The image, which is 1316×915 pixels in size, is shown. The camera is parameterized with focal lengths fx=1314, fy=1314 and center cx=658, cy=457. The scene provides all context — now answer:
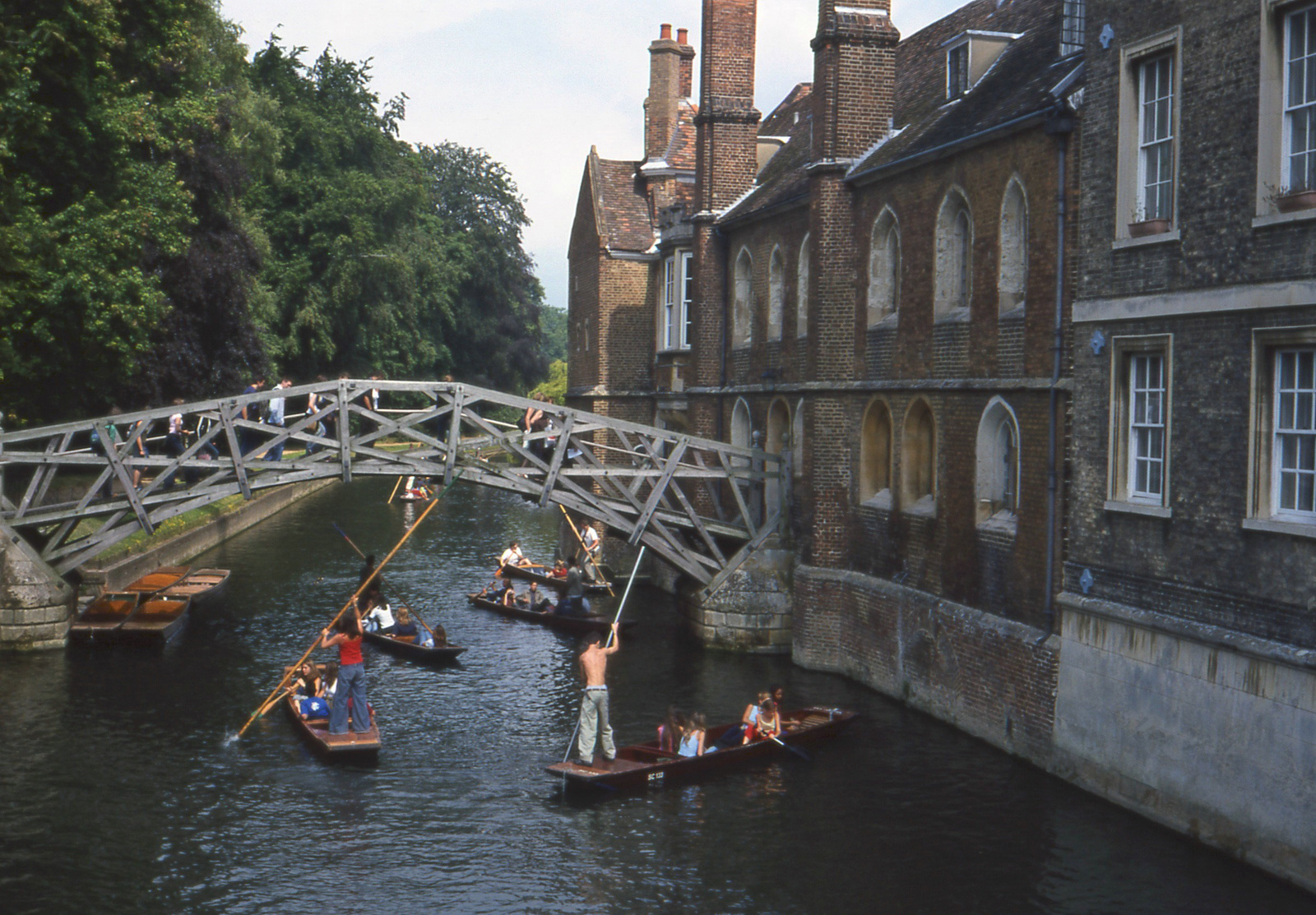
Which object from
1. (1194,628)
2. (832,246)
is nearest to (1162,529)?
(1194,628)

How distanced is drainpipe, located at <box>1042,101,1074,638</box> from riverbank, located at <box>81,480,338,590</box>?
18.5 m

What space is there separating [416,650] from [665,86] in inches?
731

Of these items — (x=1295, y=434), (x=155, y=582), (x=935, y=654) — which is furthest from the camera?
(x=155, y=582)

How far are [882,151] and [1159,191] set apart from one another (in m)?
7.98

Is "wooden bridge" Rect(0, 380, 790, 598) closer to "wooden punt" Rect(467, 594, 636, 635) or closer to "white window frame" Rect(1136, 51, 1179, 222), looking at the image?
"wooden punt" Rect(467, 594, 636, 635)

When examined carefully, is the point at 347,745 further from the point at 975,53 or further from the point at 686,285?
the point at 686,285

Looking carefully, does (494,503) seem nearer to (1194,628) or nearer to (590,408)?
(590,408)

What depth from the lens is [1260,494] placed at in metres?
12.5

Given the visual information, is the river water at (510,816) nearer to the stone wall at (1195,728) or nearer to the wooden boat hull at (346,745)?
the wooden boat hull at (346,745)

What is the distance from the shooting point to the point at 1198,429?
13.3 meters

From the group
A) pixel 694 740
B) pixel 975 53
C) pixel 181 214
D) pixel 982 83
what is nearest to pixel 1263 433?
pixel 694 740

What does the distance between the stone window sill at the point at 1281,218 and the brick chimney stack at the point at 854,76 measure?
10557 millimetres

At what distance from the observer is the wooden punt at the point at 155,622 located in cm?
2294

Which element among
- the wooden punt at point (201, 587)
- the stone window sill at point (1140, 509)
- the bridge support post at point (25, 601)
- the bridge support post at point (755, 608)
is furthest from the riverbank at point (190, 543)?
the stone window sill at point (1140, 509)
